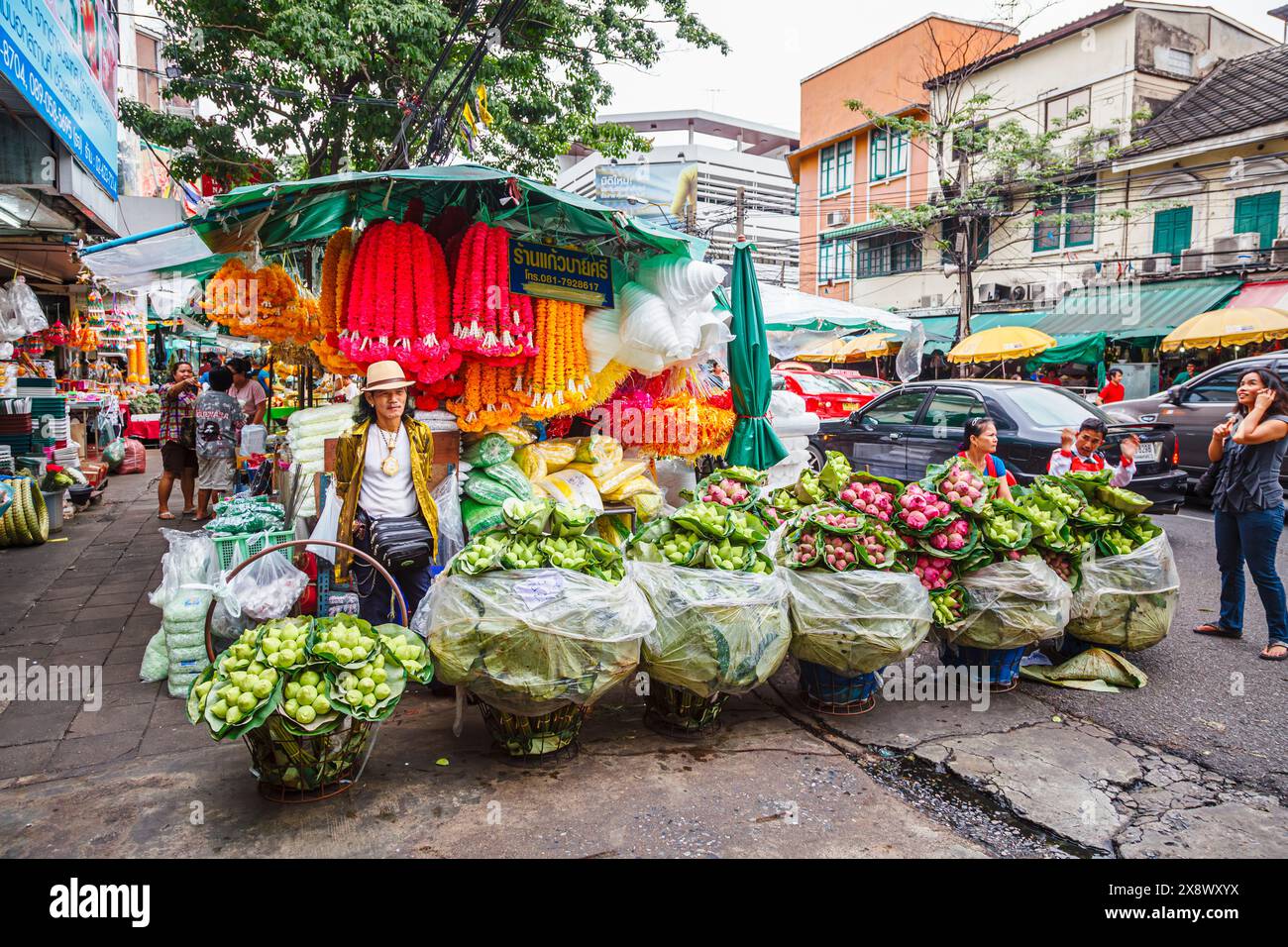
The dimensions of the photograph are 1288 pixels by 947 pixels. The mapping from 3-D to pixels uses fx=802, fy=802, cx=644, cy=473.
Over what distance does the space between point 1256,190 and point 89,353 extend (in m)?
22.8

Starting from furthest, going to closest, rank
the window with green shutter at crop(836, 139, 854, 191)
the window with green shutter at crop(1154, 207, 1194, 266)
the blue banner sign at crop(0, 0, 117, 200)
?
the window with green shutter at crop(836, 139, 854, 191) → the window with green shutter at crop(1154, 207, 1194, 266) → the blue banner sign at crop(0, 0, 117, 200)

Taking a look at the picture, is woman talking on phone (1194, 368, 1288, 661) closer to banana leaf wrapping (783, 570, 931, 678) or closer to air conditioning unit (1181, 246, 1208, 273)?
banana leaf wrapping (783, 570, 931, 678)

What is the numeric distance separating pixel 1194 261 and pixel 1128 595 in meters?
16.9

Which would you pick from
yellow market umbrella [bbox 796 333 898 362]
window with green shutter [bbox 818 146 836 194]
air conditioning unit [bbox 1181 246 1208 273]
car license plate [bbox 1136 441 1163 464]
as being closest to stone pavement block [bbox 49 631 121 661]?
car license plate [bbox 1136 441 1163 464]

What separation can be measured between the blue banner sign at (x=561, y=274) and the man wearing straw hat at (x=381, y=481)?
4.04 ft

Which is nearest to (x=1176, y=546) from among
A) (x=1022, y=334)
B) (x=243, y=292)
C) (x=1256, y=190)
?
(x=243, y=292)

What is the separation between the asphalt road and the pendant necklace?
12.1 feet

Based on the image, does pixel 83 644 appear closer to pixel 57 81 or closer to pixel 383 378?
pixel 383 378

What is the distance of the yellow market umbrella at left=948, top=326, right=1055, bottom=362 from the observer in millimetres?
15891

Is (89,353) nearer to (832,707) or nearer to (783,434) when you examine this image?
(783,434)

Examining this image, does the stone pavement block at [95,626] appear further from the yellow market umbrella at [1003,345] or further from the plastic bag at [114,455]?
the yellow market umbrella at [1003,345]

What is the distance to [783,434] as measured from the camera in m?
7.33

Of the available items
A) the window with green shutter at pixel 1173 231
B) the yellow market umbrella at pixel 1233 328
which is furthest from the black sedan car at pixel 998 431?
the window with green shutter at pixel 1173 231

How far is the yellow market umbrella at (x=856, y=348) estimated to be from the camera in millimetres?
21312
